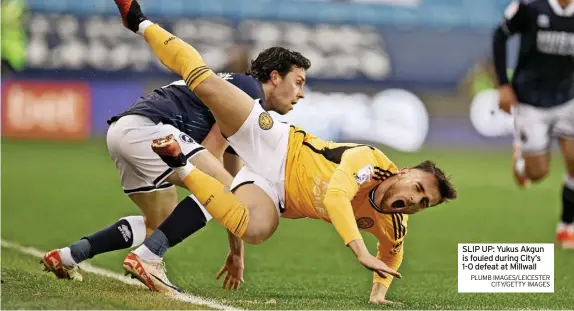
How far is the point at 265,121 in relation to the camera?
18.6 ft

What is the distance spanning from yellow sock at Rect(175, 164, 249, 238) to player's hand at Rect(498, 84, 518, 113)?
4144mm

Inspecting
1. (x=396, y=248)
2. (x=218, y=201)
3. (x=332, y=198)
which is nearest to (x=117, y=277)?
(x=218, y=201)

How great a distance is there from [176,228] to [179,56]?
0.97 meters

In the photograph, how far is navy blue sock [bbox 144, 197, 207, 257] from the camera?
17.7 feet

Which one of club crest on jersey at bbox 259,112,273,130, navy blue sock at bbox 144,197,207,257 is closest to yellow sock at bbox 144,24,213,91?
club crest on jersey at bbox 259,112,273,130

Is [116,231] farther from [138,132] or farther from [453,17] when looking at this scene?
[453,17]

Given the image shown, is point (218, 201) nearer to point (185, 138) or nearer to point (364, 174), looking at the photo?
point (185, 138)

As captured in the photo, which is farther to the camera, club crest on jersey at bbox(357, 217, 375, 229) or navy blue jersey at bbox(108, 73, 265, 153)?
navy blue jersey at bbox(108, 73, 265, 153)

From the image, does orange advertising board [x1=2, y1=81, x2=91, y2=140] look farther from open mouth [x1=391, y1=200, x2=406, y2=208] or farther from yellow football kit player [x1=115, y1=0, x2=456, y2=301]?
open mouth [x1=391, y1=200, x2=406, y2=208]

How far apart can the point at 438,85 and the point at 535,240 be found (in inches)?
425

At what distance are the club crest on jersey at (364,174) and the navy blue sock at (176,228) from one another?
89cm

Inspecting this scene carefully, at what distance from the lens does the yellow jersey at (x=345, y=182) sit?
17.0ft

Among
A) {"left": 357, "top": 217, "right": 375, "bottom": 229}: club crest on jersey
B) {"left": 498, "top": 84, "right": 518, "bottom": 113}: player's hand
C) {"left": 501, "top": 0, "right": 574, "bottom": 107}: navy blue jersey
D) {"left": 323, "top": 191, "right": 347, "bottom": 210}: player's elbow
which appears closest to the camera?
{"left": 323, "top": 191, "right": 347, "bottom": 210}: player's elbow

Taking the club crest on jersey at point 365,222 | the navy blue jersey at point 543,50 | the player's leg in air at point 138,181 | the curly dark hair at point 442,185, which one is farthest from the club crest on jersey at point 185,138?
the navy blue jersey at point 543,50
